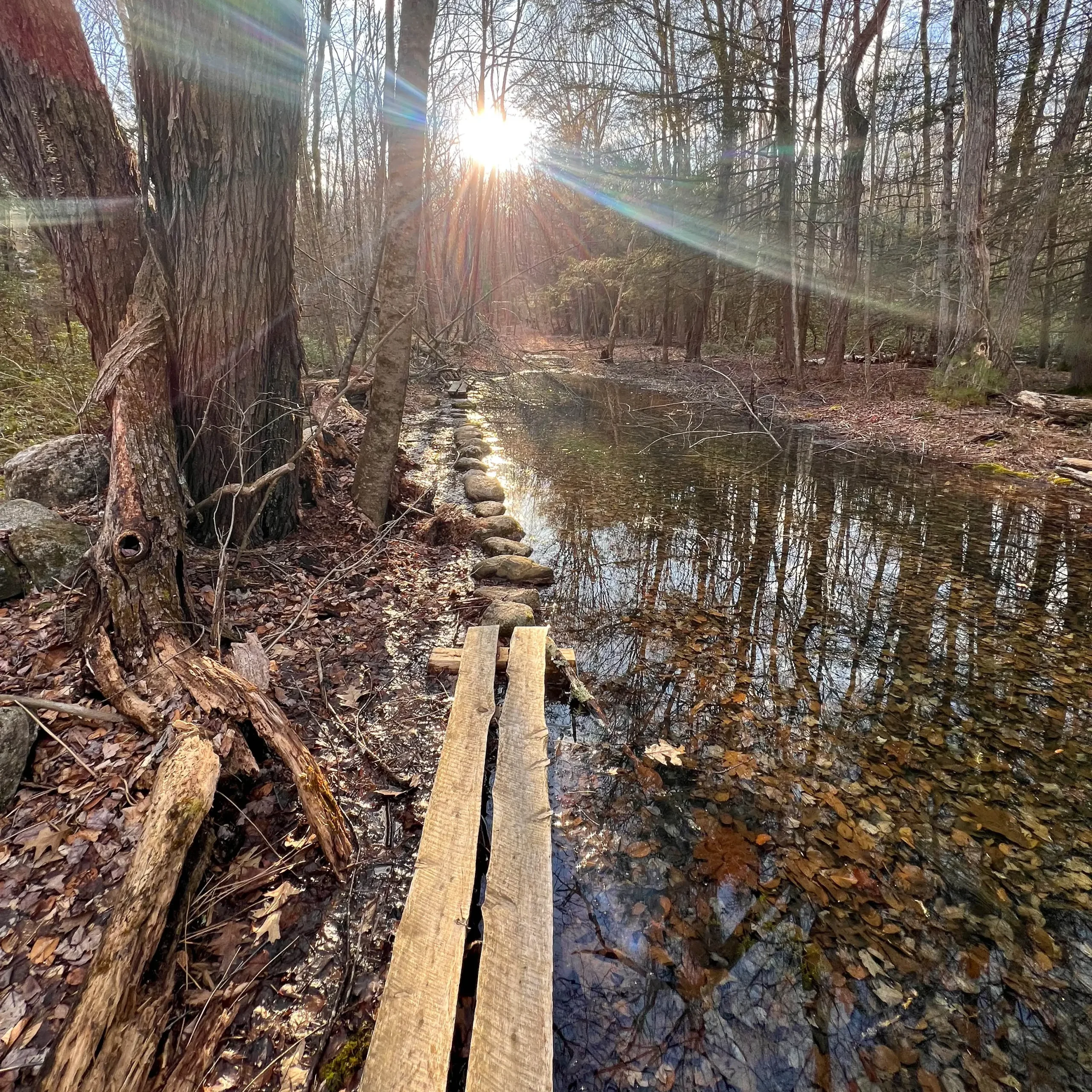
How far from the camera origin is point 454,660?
12.2 feet

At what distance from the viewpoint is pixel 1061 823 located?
268 cm

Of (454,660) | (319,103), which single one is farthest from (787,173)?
(454,660)

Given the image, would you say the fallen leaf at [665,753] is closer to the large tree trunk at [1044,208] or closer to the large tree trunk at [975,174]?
the large tree trunk at [975,174]

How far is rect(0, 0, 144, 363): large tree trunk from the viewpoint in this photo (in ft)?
12.4

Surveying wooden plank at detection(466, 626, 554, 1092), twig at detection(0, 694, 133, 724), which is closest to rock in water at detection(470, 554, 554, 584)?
wooden plank at detection(466, 626, 554, 1092)

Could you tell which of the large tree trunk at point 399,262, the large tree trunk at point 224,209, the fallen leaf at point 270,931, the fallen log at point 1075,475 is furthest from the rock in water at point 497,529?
the fallen log at point 1075,475

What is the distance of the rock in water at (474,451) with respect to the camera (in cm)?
917

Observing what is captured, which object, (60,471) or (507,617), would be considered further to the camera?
(60,471)

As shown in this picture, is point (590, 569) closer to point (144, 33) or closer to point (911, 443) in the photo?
point (144, 33)

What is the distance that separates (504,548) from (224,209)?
3.41 meters

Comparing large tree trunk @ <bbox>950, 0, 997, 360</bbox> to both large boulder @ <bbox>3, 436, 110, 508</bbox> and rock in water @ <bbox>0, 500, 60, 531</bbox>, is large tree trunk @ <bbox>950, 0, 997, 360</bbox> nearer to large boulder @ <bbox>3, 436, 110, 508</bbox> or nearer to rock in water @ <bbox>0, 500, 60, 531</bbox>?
large boulder @ <bbox>3, 436, 110, 508</bbox>

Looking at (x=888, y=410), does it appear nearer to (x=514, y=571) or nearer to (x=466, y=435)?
(x=466, y=435)

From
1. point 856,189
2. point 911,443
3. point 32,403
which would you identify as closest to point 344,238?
point 32,403

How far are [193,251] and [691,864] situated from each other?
4910 millimetres
